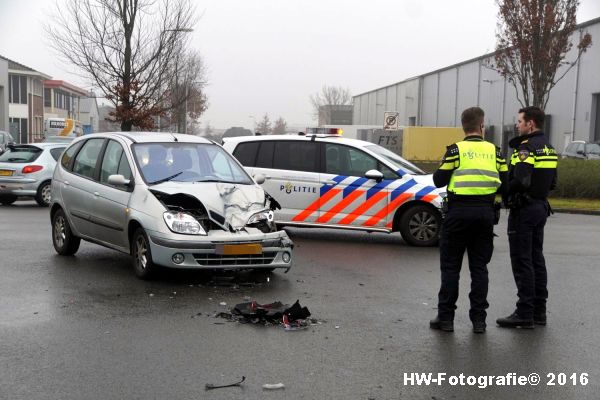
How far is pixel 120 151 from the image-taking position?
29.8ft

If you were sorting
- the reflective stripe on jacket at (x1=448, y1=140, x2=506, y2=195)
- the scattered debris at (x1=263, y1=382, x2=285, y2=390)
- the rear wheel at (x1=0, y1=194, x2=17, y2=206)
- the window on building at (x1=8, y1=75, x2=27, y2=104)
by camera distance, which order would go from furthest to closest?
the window on building at (x1=8, y1=75, x2=27, y2=104)
the rear wheel at (x1=0, y1=194, x2=17, y2=206)
the reflective stripe on jacket at (x1=448, y1=140, x2=506, y2=195)
the scattered debris at (x1=263, y1=382, x2=285, y2=390)

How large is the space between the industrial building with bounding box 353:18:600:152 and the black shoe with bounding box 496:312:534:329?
24.9 m

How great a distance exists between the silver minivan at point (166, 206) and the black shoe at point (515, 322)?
2649 millimetres

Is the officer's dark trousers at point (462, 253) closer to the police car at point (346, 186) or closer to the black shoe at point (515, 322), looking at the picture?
the black shoe at point (515, 322)

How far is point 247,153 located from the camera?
12.5 meters

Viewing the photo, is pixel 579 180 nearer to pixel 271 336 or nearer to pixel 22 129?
pixel 271 336

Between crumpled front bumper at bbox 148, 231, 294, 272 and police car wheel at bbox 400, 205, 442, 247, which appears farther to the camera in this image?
police car wheel at bbox 400, 205, 442, 247

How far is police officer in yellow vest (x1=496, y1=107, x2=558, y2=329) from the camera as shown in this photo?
6.31 meters

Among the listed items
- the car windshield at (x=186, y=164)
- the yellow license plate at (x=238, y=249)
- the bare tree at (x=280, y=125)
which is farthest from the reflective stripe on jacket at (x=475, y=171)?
the bare tree at (x=280, y=125)

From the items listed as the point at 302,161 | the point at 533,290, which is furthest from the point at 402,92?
the point at 533,290

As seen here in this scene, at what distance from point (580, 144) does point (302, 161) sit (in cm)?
1989

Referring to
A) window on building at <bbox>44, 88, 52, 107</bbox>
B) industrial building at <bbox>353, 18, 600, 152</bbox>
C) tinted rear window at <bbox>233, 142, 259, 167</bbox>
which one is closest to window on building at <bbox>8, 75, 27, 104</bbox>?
window on building at <bbox>44, 88, 52, 107</bbox>

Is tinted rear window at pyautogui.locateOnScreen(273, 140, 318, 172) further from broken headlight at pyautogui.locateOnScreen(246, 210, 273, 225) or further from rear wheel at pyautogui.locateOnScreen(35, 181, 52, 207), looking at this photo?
rear wheel at pyautogui.locateOnScreen(35, 181, 52, 207)

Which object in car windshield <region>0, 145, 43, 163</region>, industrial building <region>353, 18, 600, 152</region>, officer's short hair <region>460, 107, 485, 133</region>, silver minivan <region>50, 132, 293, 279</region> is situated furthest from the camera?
industrial building <region>353, 18, 600, 152</region>
